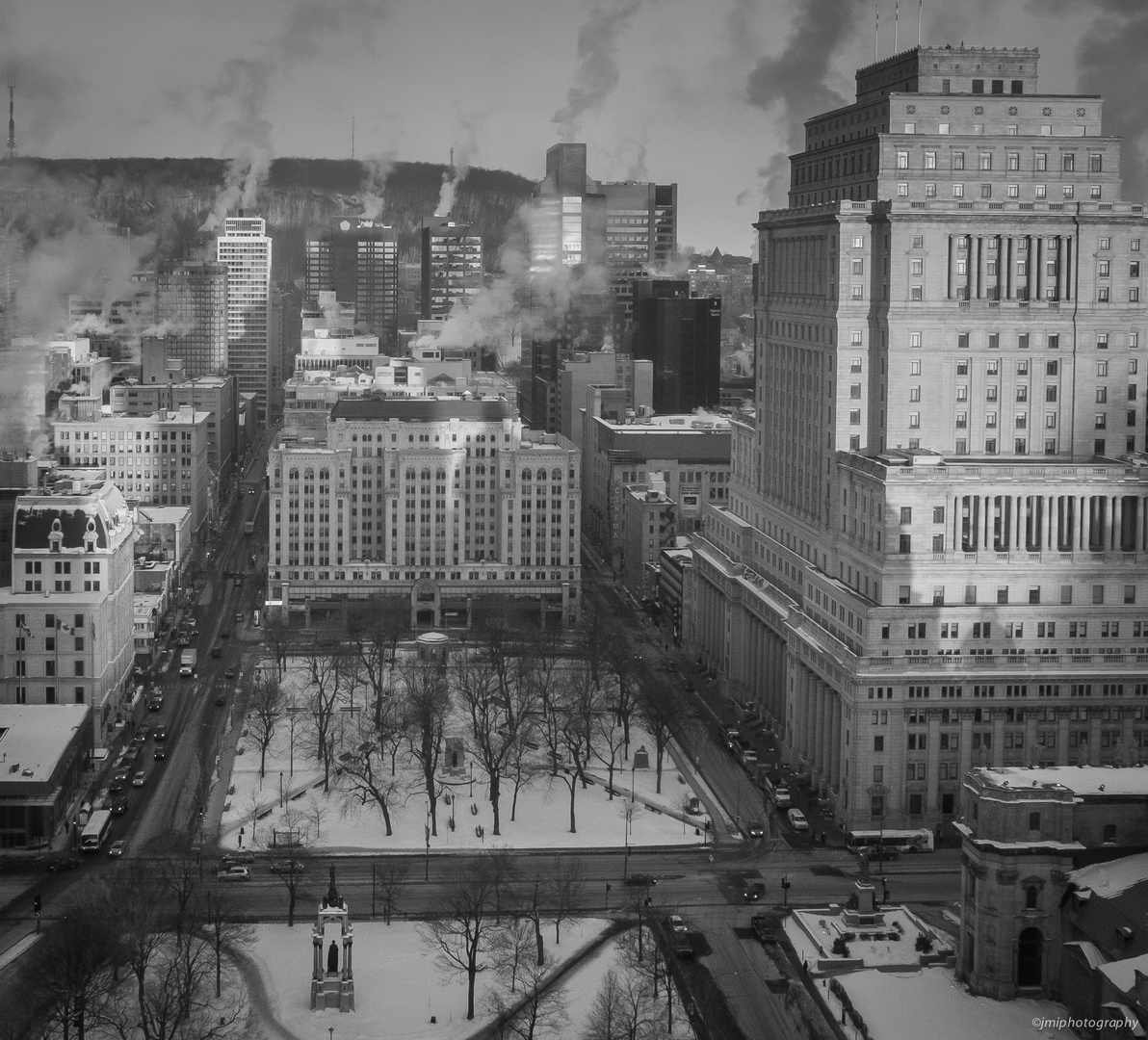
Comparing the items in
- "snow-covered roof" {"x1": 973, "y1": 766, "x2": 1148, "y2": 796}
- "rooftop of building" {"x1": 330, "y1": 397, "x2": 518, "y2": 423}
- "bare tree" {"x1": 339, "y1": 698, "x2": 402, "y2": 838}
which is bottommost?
"bare tree" {"x1": 339, "y1": 698, "x2": 402, "y2": 838}

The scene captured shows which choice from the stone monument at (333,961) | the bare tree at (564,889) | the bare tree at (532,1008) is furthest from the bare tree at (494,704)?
the stone monument at (333,961)

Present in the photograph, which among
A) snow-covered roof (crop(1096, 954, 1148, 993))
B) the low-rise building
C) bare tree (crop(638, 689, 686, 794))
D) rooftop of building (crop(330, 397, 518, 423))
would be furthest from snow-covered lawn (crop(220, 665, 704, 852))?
rooftop of building (crop(330, 397, 518, 423))

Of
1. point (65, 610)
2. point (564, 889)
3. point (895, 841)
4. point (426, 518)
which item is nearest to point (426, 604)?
point (426, 518)

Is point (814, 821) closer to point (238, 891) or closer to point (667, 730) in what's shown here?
point (667, 730)

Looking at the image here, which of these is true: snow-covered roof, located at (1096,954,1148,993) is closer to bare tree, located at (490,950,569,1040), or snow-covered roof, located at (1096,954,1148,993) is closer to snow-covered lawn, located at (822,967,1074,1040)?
snow-covered lawn, located at (822,967,1074,1040)

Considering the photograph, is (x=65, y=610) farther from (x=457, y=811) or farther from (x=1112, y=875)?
(x=1112, y=875)

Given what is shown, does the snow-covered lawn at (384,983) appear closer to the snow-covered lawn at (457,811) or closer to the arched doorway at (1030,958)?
the snow-covered lawn at (457,811)
